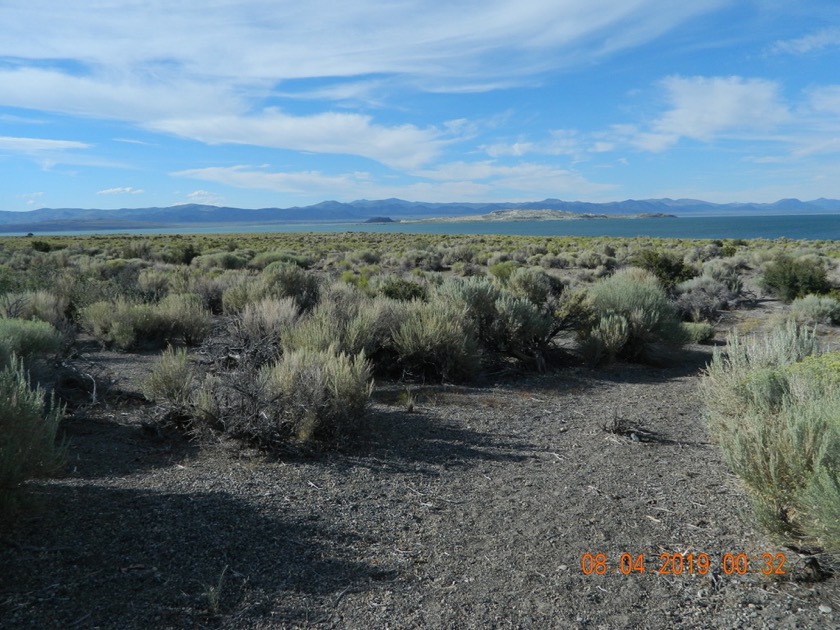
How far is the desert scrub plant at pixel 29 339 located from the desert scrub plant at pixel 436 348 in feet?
15.5

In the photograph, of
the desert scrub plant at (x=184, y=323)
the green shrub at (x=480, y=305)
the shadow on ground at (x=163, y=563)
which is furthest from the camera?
the desert scrub plant at (x=184, y=323)

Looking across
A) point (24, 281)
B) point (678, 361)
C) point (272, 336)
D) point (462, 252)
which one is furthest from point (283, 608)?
point (462, 252)

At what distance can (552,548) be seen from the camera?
421 centimetres

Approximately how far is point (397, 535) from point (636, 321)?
7549mm

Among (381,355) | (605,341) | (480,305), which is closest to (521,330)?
(480,305)

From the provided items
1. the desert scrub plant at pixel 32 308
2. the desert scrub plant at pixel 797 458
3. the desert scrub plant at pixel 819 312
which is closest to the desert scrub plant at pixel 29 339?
the desert scrub plant at pixel 32 308

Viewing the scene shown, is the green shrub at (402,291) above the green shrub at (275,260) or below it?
below

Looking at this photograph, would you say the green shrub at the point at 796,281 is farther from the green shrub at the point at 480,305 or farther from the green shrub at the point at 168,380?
the green shrub at the point at 168,380

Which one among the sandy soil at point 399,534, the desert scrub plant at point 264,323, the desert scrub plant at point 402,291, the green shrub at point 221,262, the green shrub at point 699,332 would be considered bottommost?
the sandy soil at point 399,534

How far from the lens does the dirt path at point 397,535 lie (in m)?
3.46

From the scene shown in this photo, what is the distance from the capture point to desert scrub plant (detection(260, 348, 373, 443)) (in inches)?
240

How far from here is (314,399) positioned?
6172 mm

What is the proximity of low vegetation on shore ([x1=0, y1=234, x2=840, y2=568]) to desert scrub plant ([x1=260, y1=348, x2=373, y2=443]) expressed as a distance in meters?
0.02

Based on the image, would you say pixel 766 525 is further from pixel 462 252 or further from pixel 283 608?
pixel 462 252
